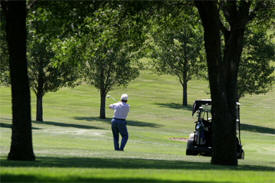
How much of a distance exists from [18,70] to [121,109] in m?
7.29

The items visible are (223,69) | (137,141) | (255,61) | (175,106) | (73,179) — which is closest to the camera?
(73,179)

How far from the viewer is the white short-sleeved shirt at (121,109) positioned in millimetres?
21453

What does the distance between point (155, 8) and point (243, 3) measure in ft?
10.8

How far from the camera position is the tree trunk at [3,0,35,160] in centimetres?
1456

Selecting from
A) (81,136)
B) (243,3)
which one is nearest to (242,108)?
(81,136)

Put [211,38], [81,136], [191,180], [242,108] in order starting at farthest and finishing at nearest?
[242,108]
[81,136]
[211,38]
[191,180]

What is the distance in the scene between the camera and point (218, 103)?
1681 centimetres

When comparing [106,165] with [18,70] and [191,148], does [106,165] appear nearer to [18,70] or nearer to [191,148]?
[18,70]

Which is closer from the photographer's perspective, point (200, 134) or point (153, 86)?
point (200, 134)

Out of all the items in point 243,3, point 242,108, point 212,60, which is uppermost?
point 243,3

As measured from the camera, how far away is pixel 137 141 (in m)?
33.3

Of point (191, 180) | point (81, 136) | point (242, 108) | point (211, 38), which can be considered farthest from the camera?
point (242, 108)

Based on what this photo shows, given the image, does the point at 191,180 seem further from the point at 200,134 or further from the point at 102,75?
the point at 102,75

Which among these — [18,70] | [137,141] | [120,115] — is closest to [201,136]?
[120,115]
